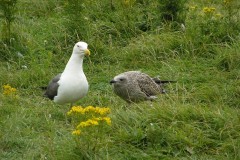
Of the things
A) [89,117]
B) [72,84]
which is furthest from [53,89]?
[89,117]

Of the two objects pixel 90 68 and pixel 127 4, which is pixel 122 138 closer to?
pixel 90 68

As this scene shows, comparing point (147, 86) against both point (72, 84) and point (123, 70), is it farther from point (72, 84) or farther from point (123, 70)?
point (123, 70)

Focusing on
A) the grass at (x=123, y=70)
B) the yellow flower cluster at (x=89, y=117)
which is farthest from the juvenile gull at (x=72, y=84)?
the yellow flower cluster at (x=89, y=117)

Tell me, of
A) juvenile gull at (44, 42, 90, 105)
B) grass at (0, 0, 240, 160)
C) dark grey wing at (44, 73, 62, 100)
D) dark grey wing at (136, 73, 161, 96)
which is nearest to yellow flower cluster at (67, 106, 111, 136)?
grass at (0, 0, 240, 160)

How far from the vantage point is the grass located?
220 inches

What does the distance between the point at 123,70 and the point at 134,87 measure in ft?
4.33

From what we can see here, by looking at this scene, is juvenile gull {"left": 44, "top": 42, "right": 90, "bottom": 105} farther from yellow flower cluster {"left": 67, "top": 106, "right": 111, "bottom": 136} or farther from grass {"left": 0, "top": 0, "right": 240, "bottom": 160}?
yellow flower cluster {"left": 67, "top": 106, "right": 111, "bottom": 136}

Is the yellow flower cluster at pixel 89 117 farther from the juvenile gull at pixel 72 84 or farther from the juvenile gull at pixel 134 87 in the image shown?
the juvenile gull at pixel 134 87

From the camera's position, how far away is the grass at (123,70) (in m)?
5.60

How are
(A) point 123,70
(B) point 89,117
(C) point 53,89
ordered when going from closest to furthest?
1. (B) point 89,117
2. (C) point 53,89
3. (A) point 123,70

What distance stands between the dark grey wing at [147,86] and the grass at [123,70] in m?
0.19

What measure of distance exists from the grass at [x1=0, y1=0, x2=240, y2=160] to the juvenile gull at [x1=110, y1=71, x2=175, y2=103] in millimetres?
174

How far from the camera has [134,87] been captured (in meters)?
7.02

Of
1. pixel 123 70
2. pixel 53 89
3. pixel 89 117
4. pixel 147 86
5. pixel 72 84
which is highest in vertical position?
pixel 89 117
